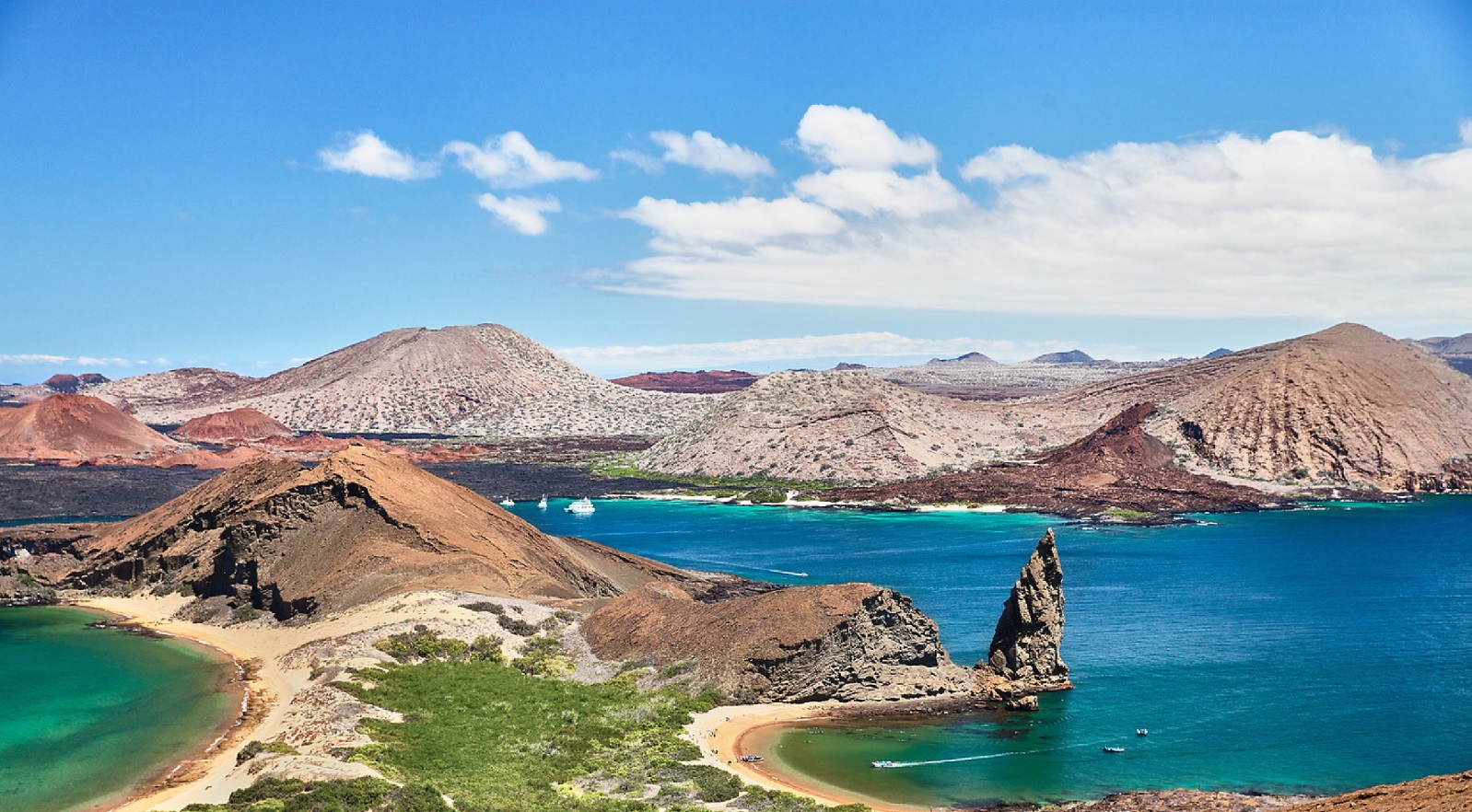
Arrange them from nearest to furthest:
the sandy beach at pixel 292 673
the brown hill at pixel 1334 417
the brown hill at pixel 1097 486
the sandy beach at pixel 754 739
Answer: the sandy beach at pixel 292 673 < the sandy beach at pixel 754 739 < the brown hill at pixel 1097 486 < the brown hill at pixel 1334 417

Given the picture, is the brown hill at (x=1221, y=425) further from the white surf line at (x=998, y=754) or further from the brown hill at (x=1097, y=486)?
the white surf line at (x=998, y=754)

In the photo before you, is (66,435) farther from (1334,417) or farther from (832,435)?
(1334,417)

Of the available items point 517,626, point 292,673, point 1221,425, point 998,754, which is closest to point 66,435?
point 292,673

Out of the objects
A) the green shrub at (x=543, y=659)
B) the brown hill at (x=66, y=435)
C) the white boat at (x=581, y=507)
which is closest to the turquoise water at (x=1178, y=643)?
the white boat at (x=581, y=507)

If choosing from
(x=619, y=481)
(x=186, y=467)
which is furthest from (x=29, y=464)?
(x=619, y=481)

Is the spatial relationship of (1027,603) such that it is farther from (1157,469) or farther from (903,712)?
(1157,469)
